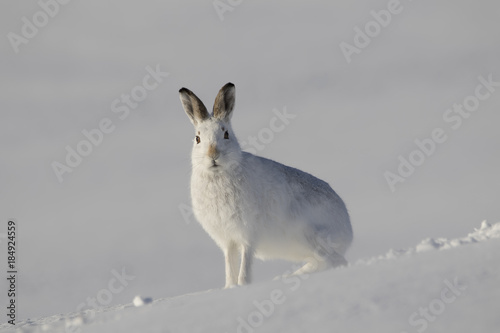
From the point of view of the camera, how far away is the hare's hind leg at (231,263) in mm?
9023

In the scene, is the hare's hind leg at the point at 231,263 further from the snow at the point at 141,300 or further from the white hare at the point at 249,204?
the snow at the point at 141,300

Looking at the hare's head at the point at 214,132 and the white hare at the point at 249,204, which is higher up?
the hare's head at the point at 214,132

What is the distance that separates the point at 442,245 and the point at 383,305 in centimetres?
237

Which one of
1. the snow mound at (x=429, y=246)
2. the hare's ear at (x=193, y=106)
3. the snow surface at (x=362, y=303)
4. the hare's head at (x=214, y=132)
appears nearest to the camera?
the snow surface at (x=362, y=303)

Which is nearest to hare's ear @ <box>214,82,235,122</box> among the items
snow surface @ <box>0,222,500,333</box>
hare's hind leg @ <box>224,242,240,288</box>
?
hare's hind leg @ <box>224,242,240,288</box>

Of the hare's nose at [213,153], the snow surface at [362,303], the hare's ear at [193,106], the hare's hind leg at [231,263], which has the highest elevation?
the hare's ear at [193,106]

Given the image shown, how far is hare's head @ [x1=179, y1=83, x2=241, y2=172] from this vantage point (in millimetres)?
8766

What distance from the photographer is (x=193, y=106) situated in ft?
30.4

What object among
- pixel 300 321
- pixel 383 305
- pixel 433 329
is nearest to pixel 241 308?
pixel 300 321

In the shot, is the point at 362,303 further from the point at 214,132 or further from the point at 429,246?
the point at 214,132

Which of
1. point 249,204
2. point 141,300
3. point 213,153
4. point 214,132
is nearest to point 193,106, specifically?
point 214,132

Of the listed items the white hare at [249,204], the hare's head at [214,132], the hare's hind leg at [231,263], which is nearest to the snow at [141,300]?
the white hare at [249,204]

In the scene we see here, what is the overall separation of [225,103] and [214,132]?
0.65m

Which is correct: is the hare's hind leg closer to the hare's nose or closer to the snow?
the hare's nose
